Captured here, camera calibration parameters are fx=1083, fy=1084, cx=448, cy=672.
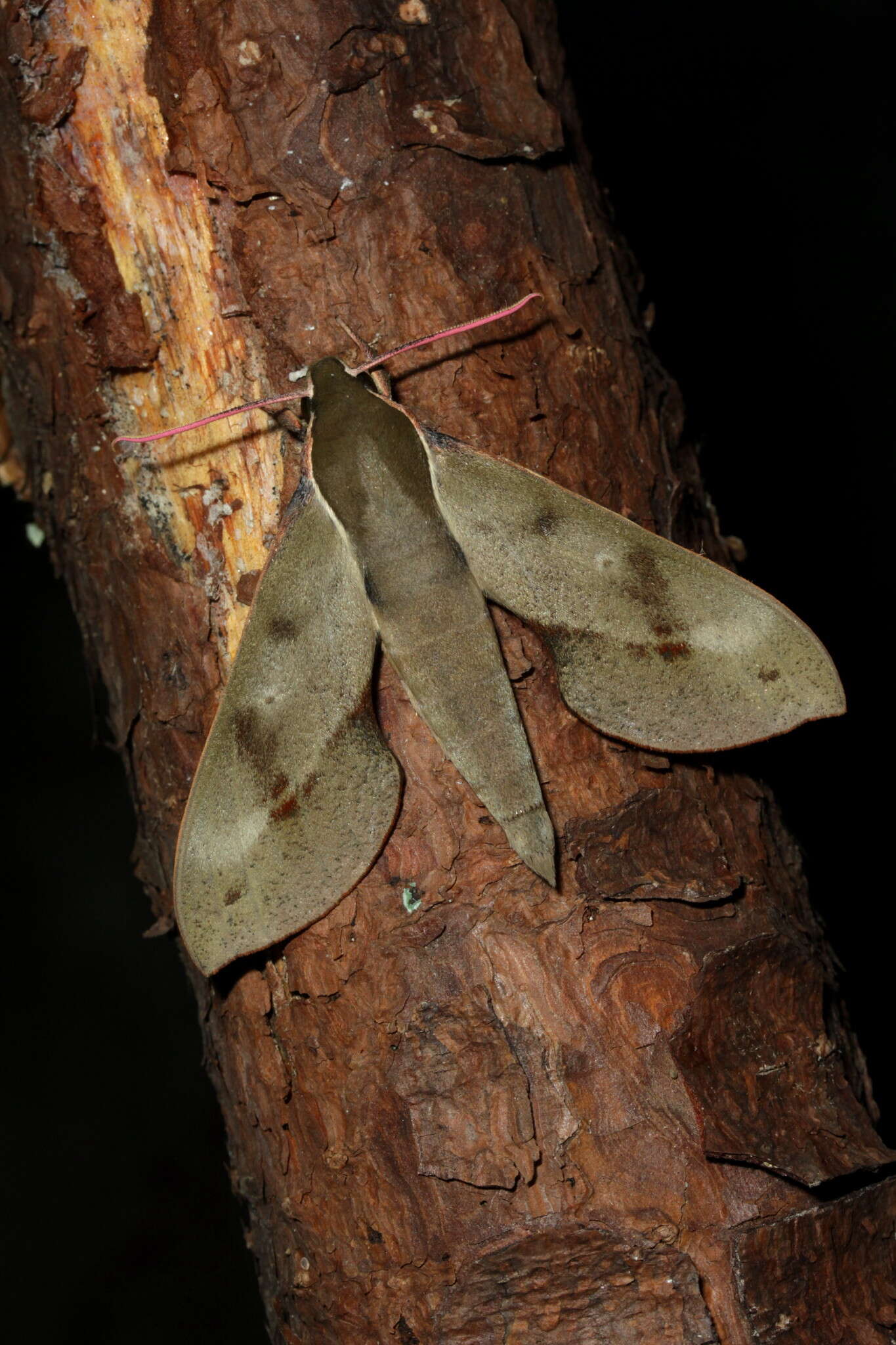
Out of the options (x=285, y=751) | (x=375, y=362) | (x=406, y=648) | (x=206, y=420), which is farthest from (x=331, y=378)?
(x=285, y=751)

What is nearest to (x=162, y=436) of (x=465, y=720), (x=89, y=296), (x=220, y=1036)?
(x=89, y=296)

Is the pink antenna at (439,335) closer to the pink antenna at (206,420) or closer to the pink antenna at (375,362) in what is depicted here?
the pink antenna at (375,362)

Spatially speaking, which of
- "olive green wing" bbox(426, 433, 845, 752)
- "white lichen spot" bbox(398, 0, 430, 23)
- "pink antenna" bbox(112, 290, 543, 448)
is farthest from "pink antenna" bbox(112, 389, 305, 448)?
"white lichen spot" bbox(398, 0, 430, 23)

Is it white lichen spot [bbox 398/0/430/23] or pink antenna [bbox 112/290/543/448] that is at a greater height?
white lichen spot [bbox 398/0/430/23]

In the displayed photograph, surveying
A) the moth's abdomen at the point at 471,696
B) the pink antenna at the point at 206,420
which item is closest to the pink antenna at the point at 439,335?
the pink antenna at the point at 206,420

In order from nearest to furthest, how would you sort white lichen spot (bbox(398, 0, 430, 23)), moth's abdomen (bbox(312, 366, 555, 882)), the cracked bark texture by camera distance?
1. the cracked bark texture
2. moth's abdomen (bbox(312, 366, 555, 882))
3. white lichen spot (bbox(398, 0, 430, 23))

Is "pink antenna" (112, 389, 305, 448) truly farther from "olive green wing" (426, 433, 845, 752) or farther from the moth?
"olive green wing" (426, 433, 845, 752)
